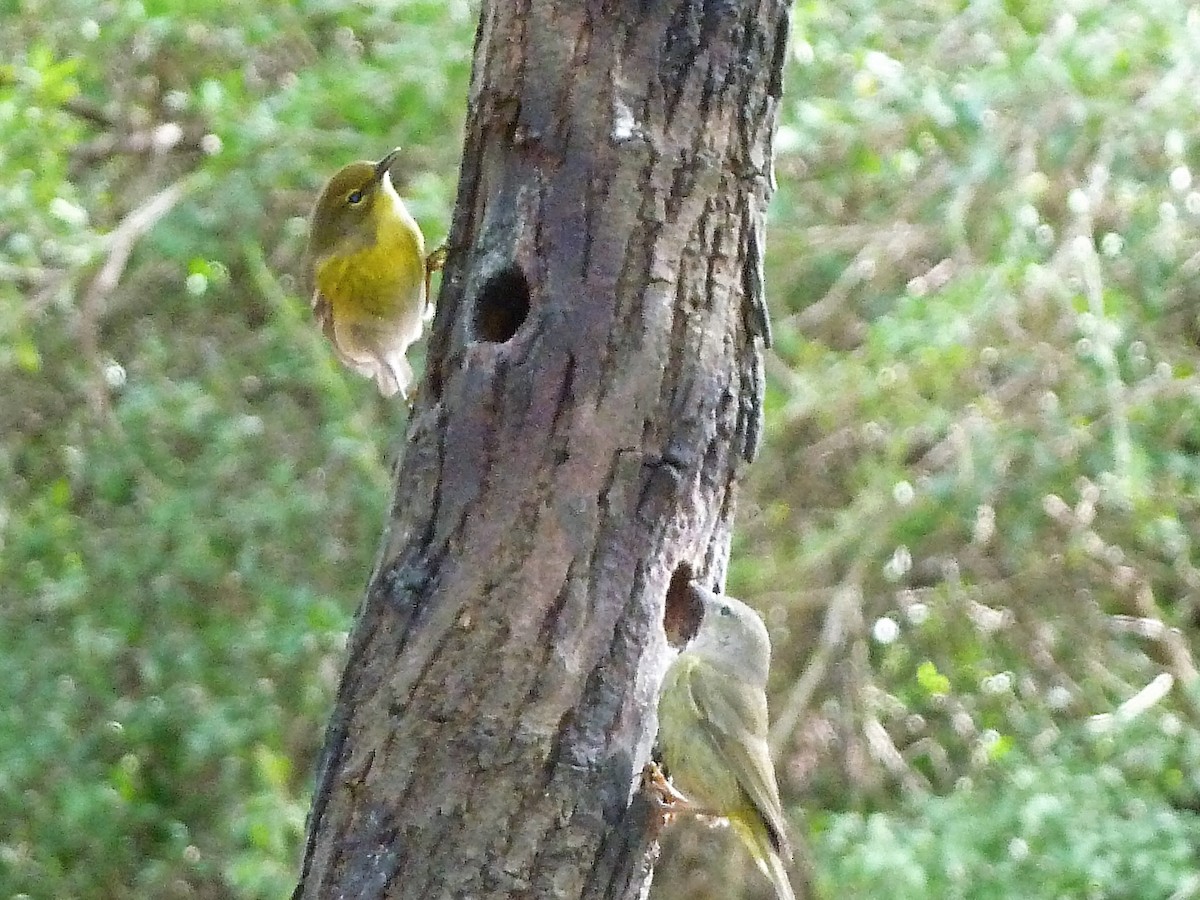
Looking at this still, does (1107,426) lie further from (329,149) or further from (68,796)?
(68,796)

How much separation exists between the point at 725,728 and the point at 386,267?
5.58 ft

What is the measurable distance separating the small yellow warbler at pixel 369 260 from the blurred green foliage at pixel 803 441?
2.17ft

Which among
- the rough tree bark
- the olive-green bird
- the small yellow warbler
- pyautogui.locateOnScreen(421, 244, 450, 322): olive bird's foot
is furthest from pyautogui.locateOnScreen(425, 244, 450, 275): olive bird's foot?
the olive-green bird

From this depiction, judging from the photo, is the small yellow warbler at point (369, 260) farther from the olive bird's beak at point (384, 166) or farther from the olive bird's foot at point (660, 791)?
the olive bird's foot at point (660, 791)

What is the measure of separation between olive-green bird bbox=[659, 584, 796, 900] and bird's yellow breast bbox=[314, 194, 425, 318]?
58.1 inches

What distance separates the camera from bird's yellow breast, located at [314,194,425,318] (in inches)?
154

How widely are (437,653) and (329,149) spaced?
312 centimetres

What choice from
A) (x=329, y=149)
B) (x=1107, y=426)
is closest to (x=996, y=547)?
(x=1107, y=426)

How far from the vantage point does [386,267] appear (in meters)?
3.91

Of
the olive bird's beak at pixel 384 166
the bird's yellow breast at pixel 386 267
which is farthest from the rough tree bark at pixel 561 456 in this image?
the bird's yellow breast at pixel 386 267

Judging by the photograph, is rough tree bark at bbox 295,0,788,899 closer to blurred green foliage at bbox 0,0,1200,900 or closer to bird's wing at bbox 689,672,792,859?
bird's wing at bbox 689,672,792,859

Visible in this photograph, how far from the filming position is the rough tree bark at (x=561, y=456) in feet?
8.13

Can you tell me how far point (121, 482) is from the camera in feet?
18.9

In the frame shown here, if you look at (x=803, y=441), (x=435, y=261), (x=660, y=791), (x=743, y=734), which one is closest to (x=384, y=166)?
(x=435, y=261)
